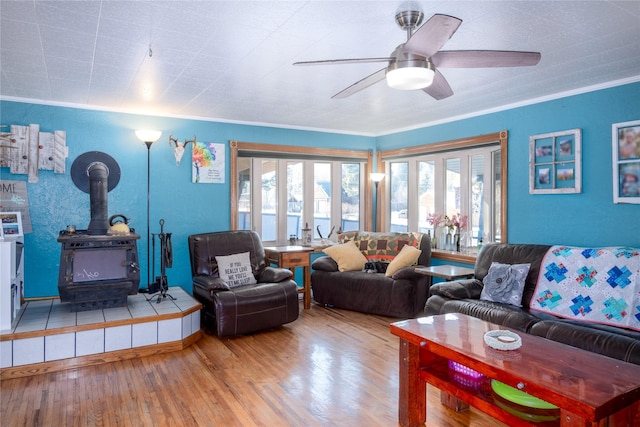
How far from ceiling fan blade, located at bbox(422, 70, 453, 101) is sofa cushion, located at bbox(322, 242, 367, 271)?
287 centimetres

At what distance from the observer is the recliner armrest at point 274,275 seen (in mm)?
4531

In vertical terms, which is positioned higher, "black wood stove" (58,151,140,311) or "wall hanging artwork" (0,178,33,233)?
"wall hanging artwork" (0,178,33,233)

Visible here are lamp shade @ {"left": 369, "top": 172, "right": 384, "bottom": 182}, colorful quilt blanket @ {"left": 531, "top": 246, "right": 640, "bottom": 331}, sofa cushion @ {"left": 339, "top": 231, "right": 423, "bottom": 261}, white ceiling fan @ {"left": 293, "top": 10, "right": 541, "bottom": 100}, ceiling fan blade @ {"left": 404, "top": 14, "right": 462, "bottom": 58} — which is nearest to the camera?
ceiling fan blade @ {"left": 404, "top": 14, "right": 462, "bottom": 58}

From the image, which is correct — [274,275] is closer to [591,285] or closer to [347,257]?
[347,257]

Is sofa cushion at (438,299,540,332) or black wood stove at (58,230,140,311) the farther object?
black wood stove at (58,230,140,311)

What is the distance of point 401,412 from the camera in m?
2.50

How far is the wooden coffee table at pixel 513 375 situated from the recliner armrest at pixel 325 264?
250 centimetres

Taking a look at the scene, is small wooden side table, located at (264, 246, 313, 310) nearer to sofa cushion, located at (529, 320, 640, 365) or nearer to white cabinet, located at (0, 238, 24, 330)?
white cabinet, located at (0, 238, 24, 330)

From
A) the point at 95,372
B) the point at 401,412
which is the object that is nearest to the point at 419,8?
the point at 401,412

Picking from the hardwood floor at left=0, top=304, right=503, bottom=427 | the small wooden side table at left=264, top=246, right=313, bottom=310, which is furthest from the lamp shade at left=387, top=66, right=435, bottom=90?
the small wooden side table at left=264, top=246, right=313, bottom=310

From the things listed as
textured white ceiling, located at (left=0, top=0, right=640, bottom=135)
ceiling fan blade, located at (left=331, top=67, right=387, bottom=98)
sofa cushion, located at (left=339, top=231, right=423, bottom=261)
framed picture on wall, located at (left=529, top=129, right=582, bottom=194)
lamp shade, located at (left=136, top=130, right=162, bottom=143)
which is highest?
textured white ceiling, located at (left=0, top=0, right=640, bottom=135)

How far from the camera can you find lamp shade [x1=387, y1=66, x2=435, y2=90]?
2.05m

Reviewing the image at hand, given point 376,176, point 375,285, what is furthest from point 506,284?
point 376,176

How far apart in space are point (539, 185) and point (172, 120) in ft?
12.9
